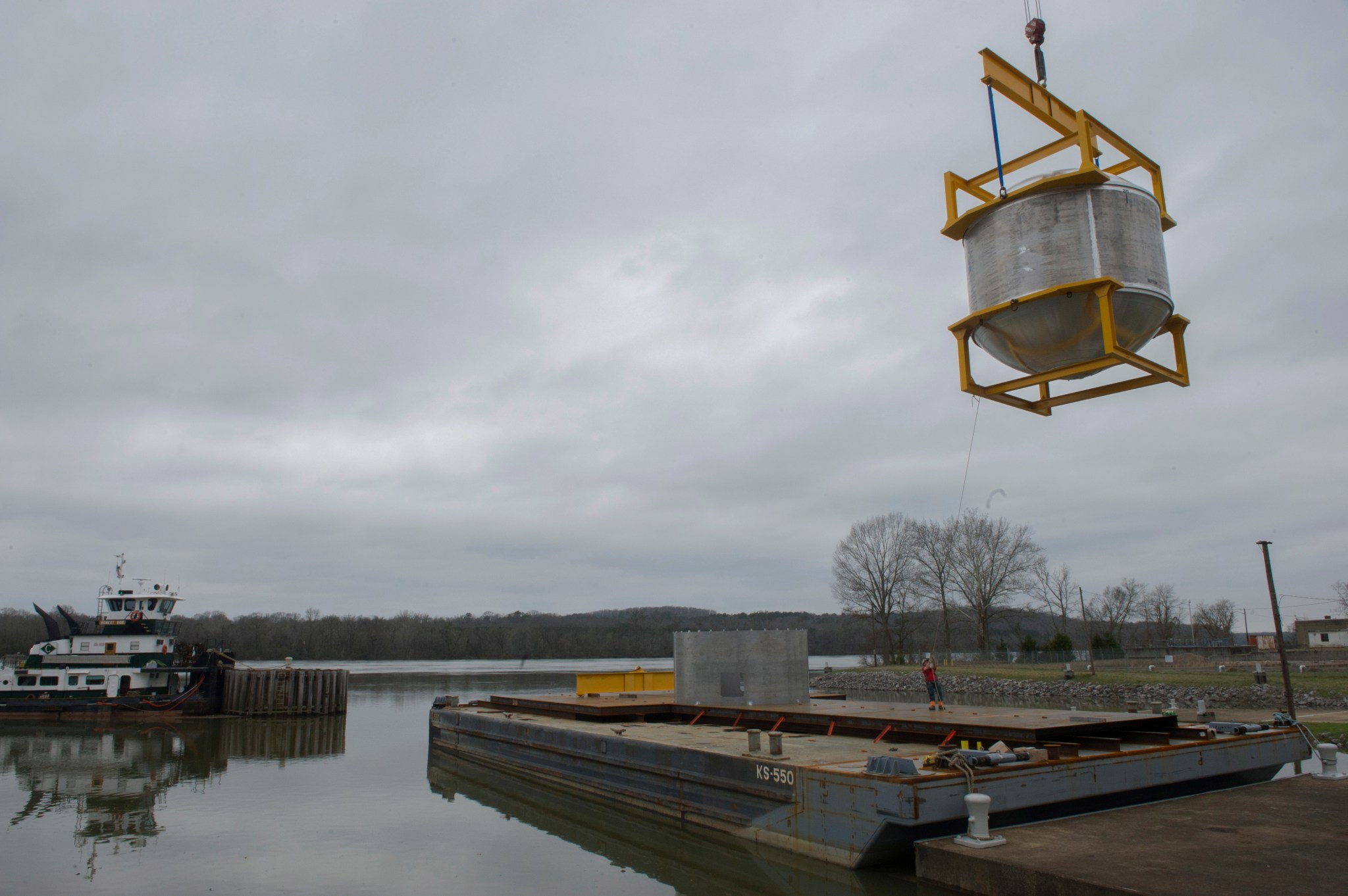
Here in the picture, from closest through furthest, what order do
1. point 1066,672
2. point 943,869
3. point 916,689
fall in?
Result: point 943,869 < point 1066,672 < point 916,689

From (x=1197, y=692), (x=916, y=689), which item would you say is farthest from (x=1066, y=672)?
(x=916, y=689)

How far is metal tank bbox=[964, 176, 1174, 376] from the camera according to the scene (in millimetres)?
8289

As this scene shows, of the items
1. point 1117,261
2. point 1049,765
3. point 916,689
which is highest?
point 1117,261

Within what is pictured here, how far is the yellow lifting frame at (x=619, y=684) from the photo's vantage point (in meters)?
26.2

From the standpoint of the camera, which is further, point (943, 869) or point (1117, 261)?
point (943, 869)

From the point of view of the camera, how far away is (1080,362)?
845cm

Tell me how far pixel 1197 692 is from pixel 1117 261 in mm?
31312

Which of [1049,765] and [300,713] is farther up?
[1049,765]

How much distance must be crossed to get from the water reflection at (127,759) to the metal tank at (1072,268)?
14318 mm

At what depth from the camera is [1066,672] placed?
4200cm

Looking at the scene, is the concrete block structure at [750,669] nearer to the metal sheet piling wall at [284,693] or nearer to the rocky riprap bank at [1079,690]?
the rocky riprap bank at [1079,690]

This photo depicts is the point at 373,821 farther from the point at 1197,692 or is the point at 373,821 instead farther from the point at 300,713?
the point at 1197,692

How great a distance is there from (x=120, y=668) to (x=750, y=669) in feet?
107

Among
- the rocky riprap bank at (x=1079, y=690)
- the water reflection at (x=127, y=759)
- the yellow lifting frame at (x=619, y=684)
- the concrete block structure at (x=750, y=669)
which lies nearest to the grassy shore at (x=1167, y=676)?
the rocky riprap bank at (x=1079, y=690)
